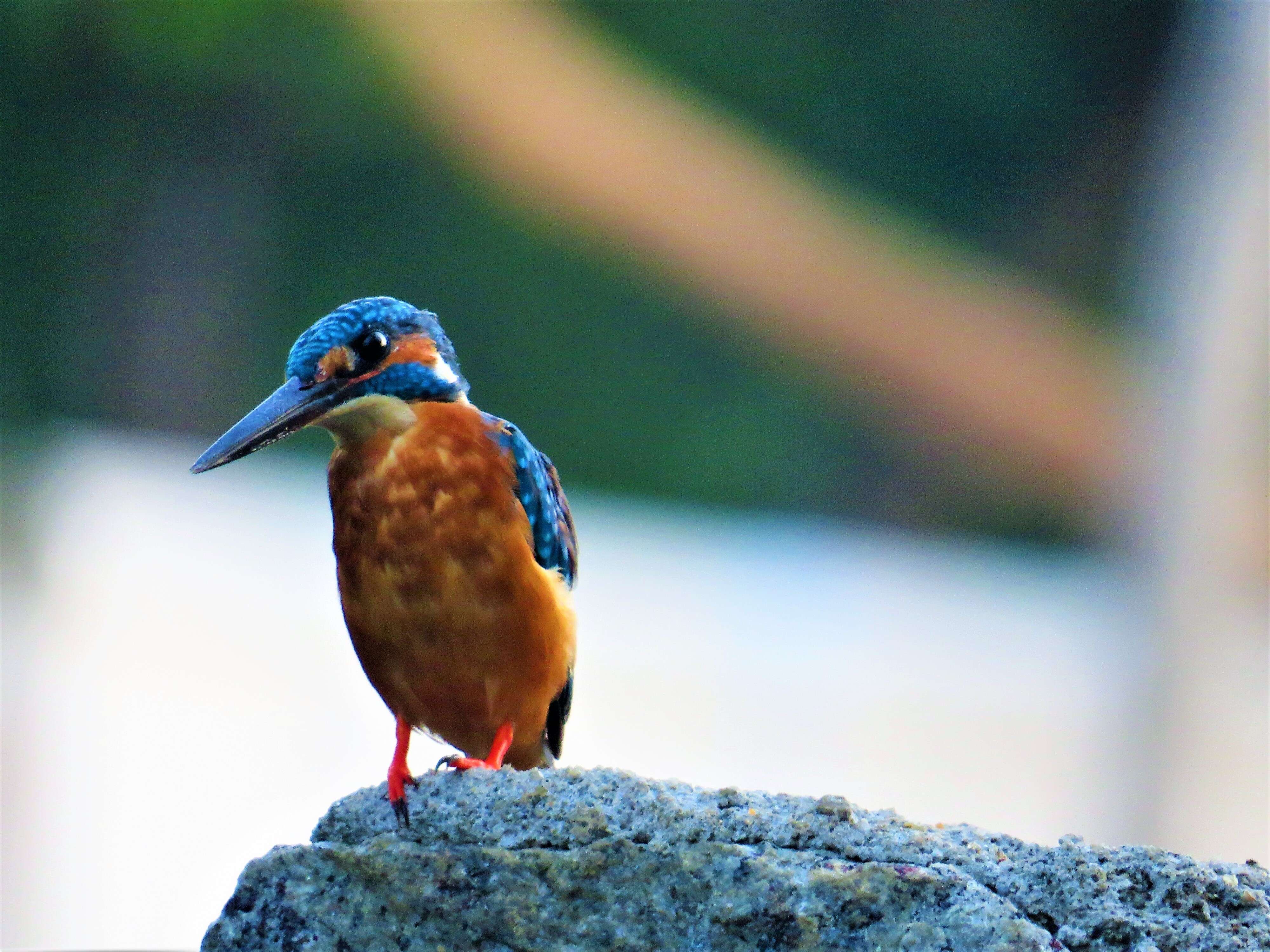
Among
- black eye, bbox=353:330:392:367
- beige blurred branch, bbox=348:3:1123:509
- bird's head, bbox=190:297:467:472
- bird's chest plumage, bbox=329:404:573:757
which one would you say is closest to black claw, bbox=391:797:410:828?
bird's chest plumage, bbox=329:404:573:757

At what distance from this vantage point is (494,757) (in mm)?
1665

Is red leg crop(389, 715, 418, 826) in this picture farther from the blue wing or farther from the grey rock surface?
the blue wing

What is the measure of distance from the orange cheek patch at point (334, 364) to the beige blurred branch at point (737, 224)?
12.0ft

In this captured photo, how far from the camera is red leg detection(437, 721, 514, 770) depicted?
151 cm

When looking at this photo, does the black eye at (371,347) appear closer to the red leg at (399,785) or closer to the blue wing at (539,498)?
the blue wing at (539,498)

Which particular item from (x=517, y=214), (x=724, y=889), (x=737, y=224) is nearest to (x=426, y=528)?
(x=724, y=889)

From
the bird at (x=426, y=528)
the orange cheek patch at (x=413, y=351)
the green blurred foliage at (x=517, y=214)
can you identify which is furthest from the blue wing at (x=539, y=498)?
the green blurred foliage at (x=517, y=214)

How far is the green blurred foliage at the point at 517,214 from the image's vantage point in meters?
6.77

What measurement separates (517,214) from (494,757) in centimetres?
652

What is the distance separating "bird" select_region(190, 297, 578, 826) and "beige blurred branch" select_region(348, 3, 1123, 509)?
3.57 meters

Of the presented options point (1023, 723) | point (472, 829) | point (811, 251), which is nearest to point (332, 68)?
point (811, 251)

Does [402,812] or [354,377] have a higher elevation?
[354,377]

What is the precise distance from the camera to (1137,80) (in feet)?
23.7

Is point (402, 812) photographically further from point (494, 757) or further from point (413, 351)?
point (413, 351)
